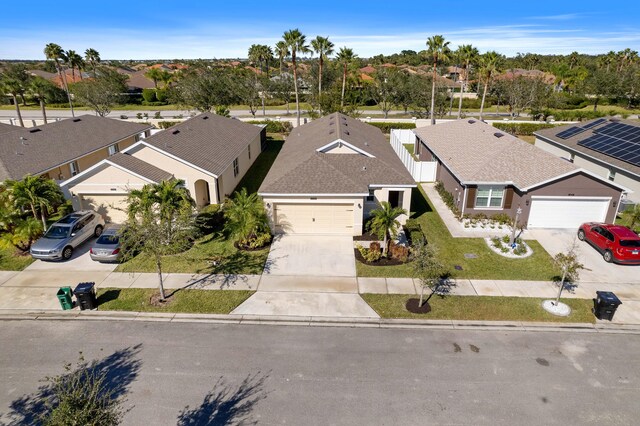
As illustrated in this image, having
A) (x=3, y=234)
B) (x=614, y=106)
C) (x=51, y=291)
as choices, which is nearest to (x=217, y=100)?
(x=3, y=234)

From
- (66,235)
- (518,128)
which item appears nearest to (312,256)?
(66,235)

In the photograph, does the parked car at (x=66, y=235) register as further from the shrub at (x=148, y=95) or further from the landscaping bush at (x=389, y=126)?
the shrub at (x=148, y=95)

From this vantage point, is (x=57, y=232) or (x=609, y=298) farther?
(x=57, y=232)

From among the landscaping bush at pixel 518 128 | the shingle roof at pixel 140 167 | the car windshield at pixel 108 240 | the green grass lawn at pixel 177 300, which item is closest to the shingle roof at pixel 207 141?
the shingle roof at pixel 140 167

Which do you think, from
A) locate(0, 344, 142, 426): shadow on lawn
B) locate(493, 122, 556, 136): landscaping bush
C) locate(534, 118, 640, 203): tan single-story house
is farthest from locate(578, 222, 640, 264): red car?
locate(493, 122, 556, 136): landscaping bush

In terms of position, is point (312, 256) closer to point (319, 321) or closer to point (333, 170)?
point (319, 321)

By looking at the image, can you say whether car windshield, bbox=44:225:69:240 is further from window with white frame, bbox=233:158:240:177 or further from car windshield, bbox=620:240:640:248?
car windshield, bbox=620:240:640:248
